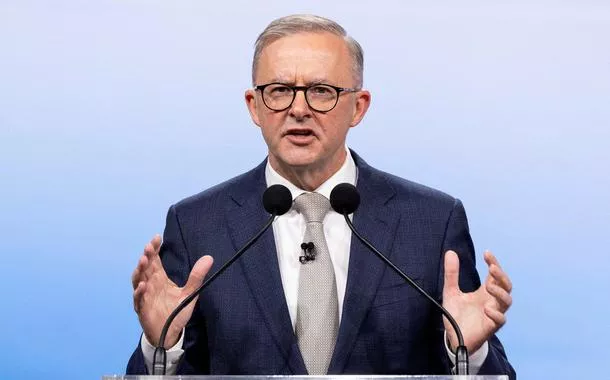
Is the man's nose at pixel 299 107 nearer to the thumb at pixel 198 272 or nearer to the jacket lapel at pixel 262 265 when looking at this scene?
the jacket lapel at pixel 262 265

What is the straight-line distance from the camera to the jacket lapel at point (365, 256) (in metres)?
2.49

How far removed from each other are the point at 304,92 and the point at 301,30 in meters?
0.19

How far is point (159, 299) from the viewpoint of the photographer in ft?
7.67

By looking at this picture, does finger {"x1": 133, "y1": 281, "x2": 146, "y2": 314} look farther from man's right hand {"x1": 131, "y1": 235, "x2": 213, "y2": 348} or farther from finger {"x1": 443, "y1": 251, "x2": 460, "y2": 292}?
finger {"x1": 443, "y1": 251, "x2": 460, "y2": 292}

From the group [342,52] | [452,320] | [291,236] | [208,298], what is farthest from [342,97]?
[452,320]

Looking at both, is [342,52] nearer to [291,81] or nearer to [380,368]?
[291,81]

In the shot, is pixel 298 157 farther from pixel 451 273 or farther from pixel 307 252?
pixel 451 273

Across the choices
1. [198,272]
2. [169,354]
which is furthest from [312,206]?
[169,354]

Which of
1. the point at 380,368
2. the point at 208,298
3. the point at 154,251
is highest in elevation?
the point at 154,251

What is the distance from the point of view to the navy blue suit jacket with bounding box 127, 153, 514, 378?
2518mm

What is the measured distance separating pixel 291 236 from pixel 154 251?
502 mm

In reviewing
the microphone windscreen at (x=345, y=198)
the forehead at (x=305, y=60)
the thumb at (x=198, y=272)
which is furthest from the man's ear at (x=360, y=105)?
the thumb at (x=198, y=272)

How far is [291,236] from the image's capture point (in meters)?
2.67

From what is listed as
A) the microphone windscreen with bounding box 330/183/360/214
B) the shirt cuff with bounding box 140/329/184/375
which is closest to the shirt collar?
the microphone windscreen with bounding box 330/183/360/214
